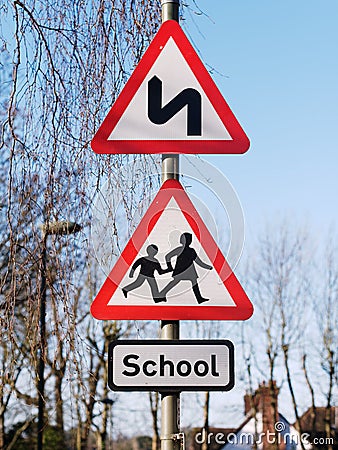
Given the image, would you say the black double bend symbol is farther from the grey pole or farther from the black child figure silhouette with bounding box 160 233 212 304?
the black child figure silhouette with bounding box 160 233 212 304

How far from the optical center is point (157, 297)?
254 cm

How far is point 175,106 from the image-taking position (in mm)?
2703

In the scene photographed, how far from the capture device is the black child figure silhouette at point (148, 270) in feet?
8.40

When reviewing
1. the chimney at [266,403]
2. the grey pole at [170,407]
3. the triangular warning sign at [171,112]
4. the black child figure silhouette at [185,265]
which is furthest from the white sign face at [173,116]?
the chimney at [266,403]

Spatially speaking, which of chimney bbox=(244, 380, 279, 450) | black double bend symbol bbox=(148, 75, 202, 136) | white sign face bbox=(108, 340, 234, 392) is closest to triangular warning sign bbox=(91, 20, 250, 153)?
black double bend symbol bbox=(148, 75, 202, 136)

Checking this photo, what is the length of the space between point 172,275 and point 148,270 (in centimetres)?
8

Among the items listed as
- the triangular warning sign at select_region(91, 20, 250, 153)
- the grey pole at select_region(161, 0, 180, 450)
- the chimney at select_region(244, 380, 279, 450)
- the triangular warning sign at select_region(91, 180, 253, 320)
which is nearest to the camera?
the grey pole at select_region(161, 0, 180, 450)

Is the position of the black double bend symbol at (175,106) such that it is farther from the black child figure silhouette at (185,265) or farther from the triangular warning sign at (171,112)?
the black child figure silhouette at (185,265)

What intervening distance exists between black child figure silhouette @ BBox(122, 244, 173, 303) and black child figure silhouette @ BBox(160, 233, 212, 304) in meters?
0.03

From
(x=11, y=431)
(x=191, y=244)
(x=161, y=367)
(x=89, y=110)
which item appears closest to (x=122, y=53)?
(x=89, y=110)

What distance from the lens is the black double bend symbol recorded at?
2.68 metres

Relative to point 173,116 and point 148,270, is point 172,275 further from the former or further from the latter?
point 173,116

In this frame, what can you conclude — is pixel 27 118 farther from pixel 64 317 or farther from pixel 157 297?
pixel 157 297

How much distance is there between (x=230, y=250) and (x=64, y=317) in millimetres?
1227
